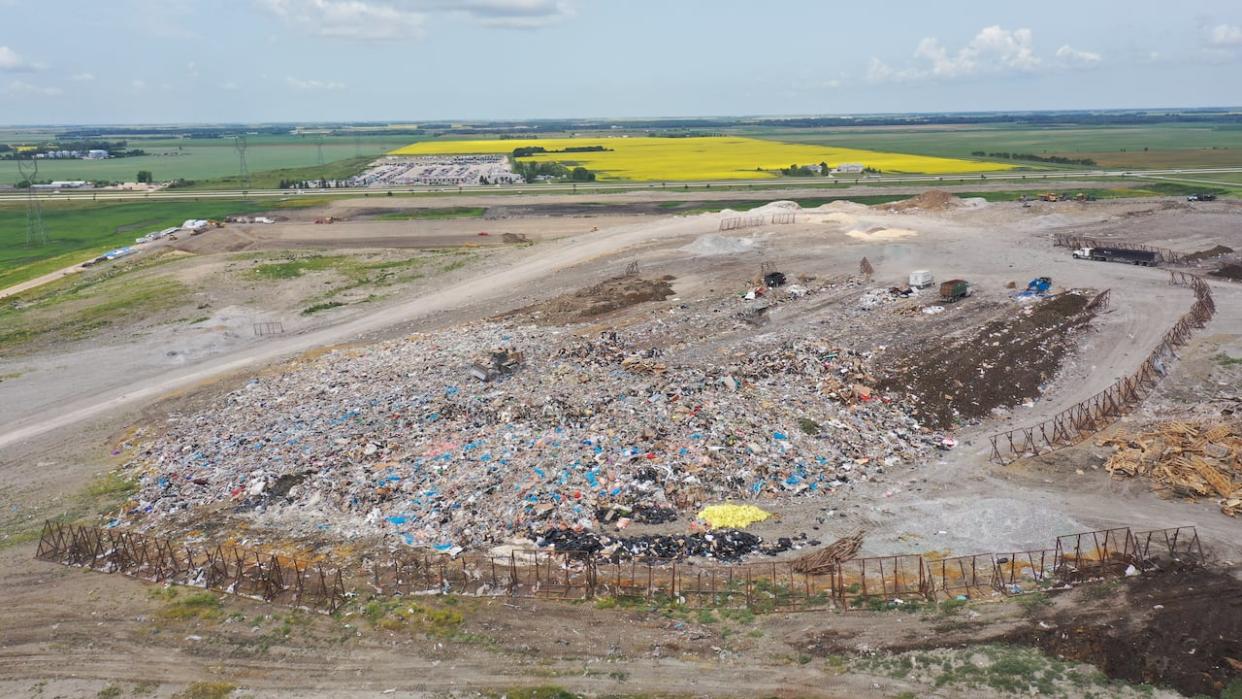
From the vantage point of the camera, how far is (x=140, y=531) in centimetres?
2025

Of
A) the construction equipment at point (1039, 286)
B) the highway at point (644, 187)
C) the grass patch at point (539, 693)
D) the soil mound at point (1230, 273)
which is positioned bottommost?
the grass patch at point (539, 693)

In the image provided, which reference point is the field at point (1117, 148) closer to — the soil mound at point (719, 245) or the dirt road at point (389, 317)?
the soil mound at point (719, 245)

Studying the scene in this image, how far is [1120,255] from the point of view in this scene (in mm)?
44312

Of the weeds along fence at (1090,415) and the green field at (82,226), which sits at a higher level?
the green field at (82,226)

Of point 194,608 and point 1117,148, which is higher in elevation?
point 1117,148

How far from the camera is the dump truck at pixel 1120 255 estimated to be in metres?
43.5

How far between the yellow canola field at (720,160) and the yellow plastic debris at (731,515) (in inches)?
3302

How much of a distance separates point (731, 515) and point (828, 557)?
9.49 ft

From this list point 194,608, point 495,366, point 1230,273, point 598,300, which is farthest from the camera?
point 1230,273

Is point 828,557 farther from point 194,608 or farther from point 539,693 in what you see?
point 194,608

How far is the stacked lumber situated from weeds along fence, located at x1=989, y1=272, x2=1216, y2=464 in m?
7.57

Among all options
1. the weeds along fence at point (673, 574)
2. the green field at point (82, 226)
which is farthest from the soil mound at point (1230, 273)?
the green field at point (82, 226)

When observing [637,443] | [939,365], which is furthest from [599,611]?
[939,365]

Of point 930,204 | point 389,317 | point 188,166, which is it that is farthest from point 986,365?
point 188,166
